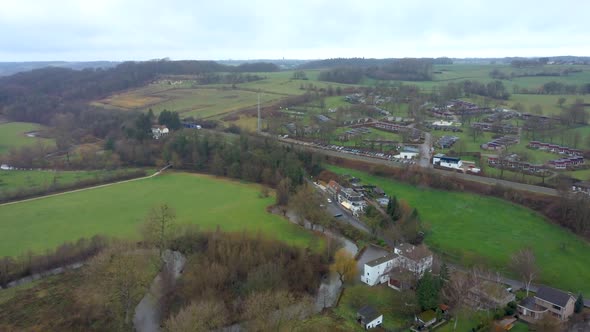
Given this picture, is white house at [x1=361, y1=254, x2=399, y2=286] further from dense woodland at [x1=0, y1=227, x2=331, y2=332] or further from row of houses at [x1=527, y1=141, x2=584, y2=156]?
row of houses at [x1=527, y1=141, x2=584, y2=156]

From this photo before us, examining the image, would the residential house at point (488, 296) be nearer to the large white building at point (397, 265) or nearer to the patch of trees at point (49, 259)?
the large white building at point (397, 265)

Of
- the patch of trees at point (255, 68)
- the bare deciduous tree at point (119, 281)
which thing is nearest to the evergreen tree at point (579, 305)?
the bare deciduous tree at point (119, 281)

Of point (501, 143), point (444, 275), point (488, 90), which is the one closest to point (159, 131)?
point (501, 143)

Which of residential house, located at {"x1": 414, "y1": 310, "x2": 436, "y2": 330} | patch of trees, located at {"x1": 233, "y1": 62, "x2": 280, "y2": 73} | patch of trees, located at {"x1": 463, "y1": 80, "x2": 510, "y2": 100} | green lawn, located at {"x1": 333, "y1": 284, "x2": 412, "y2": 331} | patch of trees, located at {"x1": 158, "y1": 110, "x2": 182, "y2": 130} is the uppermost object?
patch of trees, located at {"x1": 233, "y1": 62, "x2": 280, "y2": 73}

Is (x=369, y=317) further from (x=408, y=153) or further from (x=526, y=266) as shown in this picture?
(x=408, y=153)

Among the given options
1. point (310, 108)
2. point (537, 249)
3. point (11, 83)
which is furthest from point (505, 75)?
point (11, 83)

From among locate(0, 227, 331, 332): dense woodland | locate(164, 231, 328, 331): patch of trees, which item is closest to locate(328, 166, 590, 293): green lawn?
locate(0, 227, 331, 332): dense woodland

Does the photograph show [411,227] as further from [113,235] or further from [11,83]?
[11,83]
